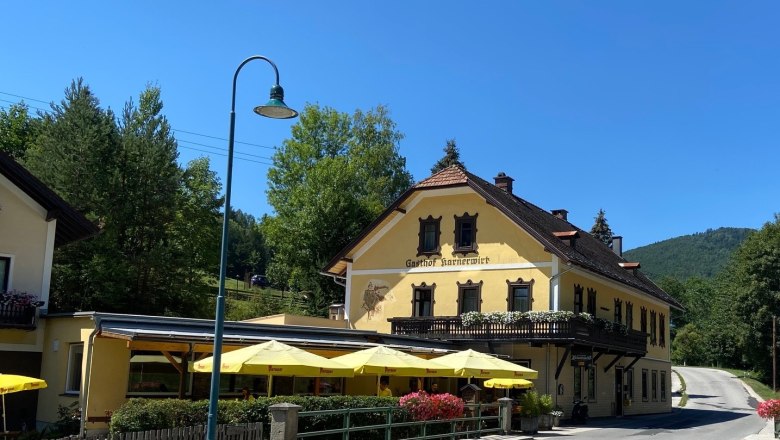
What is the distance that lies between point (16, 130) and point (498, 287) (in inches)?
1265

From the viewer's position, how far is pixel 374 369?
2094 cm

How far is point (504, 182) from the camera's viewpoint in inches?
1610

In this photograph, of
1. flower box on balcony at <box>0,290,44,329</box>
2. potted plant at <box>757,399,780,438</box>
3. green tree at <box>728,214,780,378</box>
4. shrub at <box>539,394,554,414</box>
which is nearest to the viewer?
flower box on balcony at <box>0,290,44,329</box>

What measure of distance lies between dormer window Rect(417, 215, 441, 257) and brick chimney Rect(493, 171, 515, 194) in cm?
614

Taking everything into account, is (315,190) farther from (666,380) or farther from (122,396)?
(122,396)

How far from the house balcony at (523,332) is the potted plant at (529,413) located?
4310 mm

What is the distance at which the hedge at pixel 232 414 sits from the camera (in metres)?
15.6

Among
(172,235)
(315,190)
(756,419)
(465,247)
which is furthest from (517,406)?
(315,190)

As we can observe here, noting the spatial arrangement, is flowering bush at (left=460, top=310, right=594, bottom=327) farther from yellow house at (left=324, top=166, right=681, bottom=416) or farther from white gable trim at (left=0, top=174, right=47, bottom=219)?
white gable trim at (left=0, top=174, right=47, bottom=219)

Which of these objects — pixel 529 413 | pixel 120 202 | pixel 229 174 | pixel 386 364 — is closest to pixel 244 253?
pixel 120 202

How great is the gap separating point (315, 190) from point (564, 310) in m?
24.7

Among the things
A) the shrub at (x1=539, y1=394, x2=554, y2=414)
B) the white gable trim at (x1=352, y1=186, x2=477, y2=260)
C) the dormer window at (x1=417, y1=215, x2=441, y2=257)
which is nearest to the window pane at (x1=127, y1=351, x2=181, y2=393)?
the shrub at (x1=539, y1=394, x2=554, y2=414)

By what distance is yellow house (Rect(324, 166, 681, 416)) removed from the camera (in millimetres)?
32125

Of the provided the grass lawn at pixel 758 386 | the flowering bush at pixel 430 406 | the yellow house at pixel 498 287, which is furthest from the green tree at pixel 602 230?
the flowering bush at pixel 430 406
